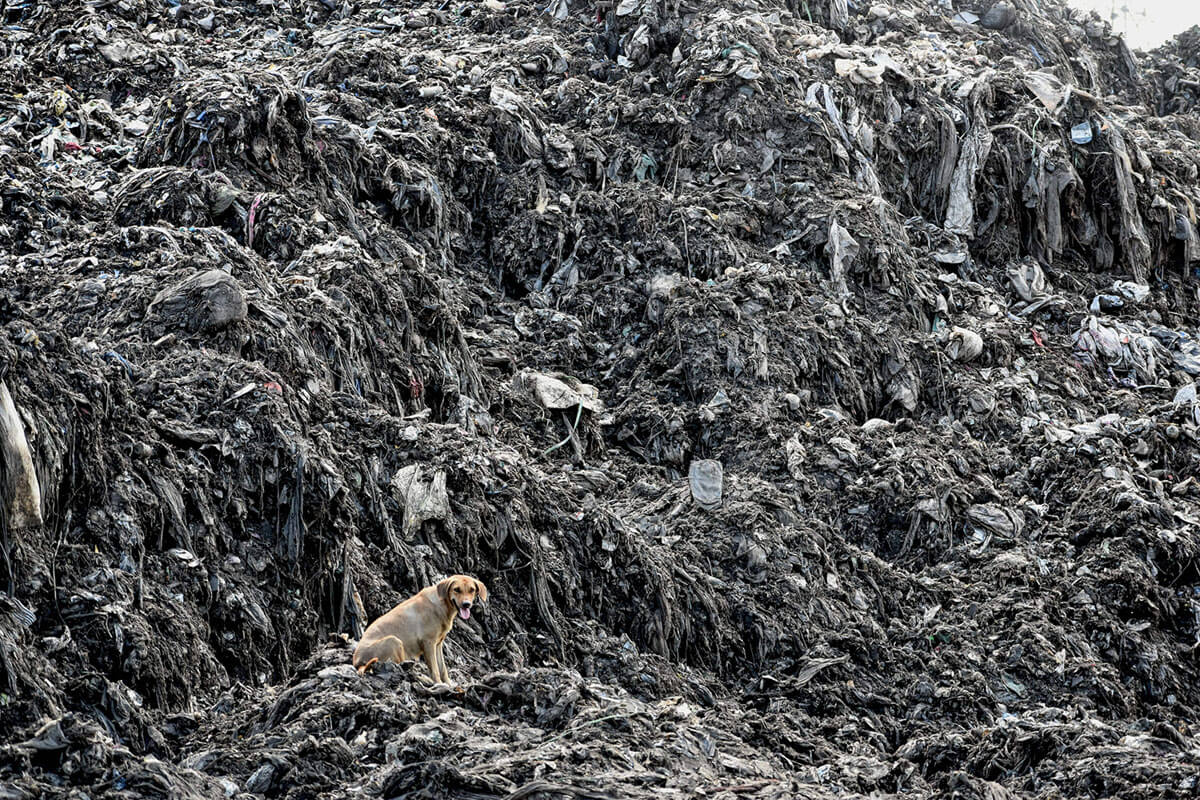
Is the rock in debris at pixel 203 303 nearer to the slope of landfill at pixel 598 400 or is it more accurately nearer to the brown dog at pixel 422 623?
the slope of landfill at pixel 598 400

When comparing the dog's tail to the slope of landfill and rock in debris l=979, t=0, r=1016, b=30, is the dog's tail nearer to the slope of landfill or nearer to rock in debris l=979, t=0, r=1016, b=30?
the slope of landfill

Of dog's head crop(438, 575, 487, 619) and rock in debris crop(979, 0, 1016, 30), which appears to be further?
rock in debris crop(979, 0, 1016, 30)

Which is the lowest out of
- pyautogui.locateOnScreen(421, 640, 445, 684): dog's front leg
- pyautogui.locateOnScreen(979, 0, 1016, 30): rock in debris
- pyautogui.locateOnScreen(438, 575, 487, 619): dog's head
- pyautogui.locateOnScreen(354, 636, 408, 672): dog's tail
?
pyautogui.locateOnScreen(421, 640, 445, 684): dog's front leg

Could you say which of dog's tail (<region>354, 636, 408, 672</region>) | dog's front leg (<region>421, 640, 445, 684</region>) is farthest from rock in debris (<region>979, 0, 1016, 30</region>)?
dog's tail (<region>354, 636, 408, 672</region>)

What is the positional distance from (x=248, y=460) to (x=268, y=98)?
3.59 metres

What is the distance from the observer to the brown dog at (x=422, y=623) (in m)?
5.18

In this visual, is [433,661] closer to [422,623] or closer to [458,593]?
[422,623]

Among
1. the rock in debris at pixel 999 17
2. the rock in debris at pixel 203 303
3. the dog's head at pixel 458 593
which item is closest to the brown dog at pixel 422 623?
the dog's head at pixel 458 593

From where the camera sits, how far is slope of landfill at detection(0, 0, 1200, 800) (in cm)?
518

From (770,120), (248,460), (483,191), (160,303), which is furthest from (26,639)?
(770,120)

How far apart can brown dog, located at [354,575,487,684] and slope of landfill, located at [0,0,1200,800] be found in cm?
12

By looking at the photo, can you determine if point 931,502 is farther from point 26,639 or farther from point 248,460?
point 26,639

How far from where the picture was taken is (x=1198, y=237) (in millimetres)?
11938

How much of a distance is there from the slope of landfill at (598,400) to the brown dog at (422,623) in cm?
12
